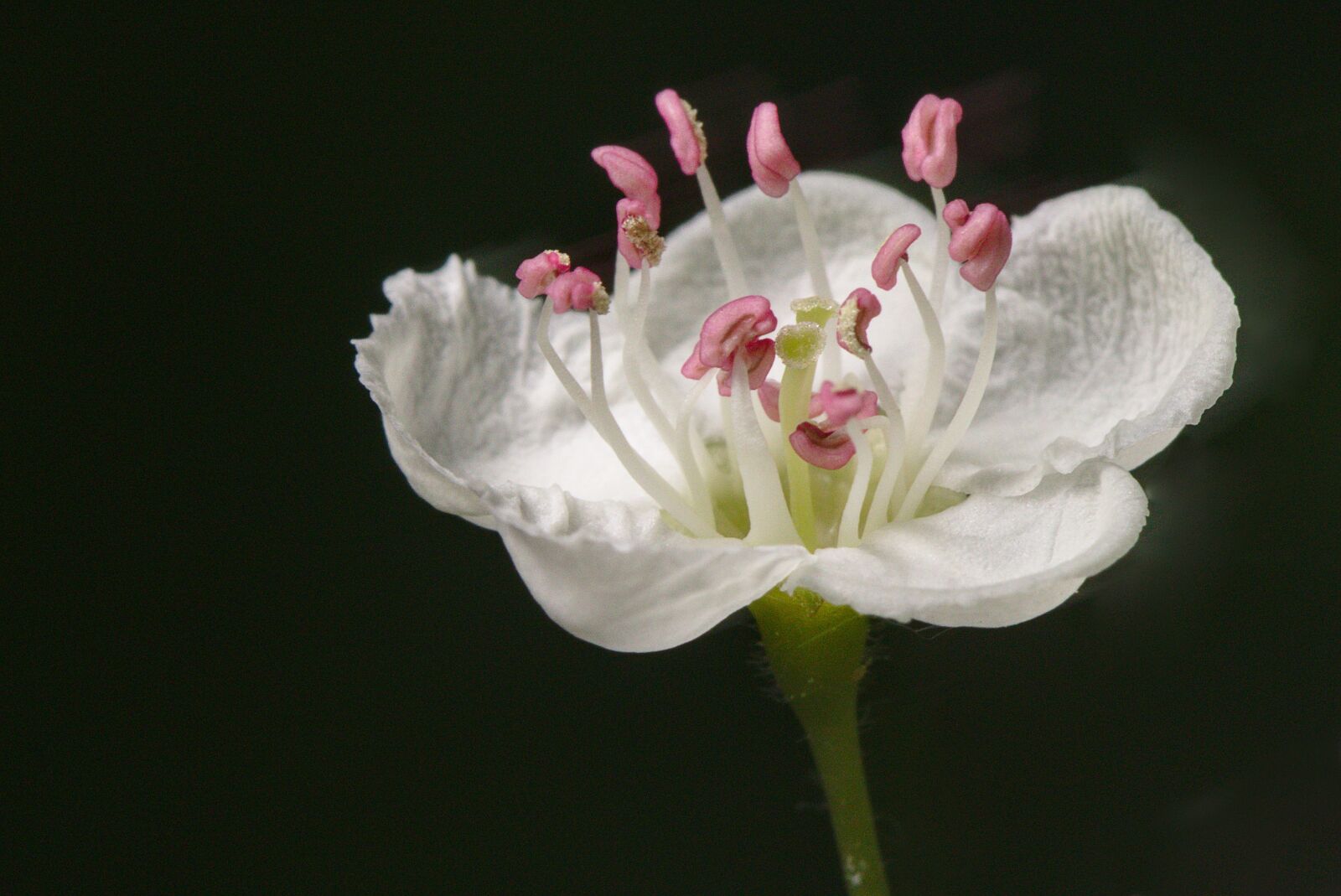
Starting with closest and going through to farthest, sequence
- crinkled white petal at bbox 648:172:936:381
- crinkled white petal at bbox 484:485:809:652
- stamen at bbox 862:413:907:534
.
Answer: crinkled white petal at bbox 484:485:809:652
stamen at bbox 862:413:907:534
crinkled white petal at bbox 648:172:936:381

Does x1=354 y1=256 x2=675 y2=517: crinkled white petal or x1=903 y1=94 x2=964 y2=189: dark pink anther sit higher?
x1=903 y1=94 x2=964 y2=189: dark pink anther

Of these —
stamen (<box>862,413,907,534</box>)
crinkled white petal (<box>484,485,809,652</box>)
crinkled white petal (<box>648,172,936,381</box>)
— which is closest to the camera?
crinkled white petal (<box>484,485,809,652</box>)

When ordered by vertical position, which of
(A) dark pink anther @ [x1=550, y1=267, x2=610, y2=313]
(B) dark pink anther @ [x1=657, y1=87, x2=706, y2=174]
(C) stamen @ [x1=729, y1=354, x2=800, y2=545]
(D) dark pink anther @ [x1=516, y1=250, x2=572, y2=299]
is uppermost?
(B) dark pink anther @ [x1=657, y1=87, x2=706, y2=174]

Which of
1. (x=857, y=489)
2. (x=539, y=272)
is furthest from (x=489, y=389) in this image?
(x=857, y=489)

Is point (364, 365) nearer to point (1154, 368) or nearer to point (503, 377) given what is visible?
point (503, 377)

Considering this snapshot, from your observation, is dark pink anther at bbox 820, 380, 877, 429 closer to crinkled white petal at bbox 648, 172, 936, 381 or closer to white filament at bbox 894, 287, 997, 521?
white filament at bbox 894, 287, 997, 521

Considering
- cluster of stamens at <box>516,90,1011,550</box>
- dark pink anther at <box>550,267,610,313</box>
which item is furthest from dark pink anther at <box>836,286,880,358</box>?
dark pink anther at <box>550,267,610,313</box>
